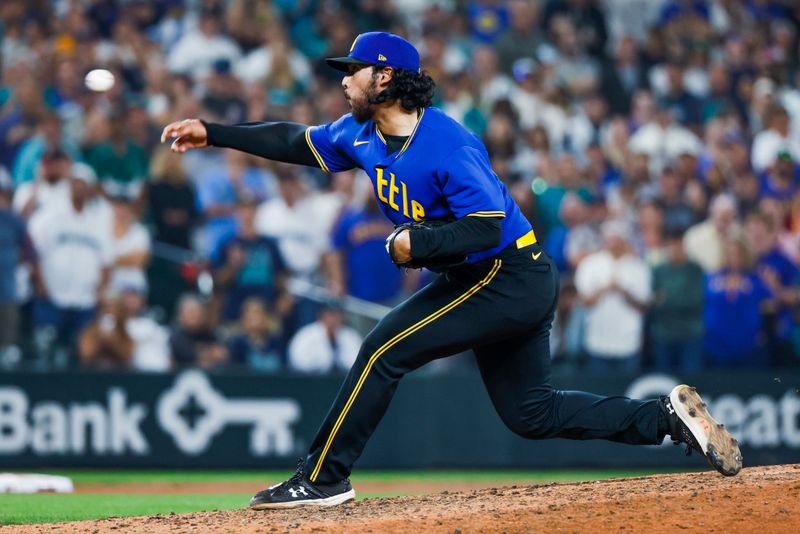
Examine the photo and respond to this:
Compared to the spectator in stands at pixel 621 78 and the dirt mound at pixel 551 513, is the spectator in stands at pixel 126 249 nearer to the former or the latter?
the dirt mound at pixel 551 513

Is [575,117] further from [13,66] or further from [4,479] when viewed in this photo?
[4,479]

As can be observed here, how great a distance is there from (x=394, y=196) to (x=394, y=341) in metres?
0.71

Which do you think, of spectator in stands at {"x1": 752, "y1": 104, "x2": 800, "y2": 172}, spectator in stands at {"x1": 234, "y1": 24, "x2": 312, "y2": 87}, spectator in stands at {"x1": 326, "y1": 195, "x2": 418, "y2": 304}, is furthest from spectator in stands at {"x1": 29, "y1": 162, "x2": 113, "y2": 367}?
spectator in stands at {"x1": 752, "y1": 104, "x2": 800, "y2": 172}

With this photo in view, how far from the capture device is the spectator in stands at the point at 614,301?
11.7 metres

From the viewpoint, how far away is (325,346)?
11547mm

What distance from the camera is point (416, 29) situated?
15984mm

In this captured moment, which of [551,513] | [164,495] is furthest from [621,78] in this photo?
[551,513]

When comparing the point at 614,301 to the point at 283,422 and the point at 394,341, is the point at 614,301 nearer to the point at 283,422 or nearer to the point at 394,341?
the point at 283,422

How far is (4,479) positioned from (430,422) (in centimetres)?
415

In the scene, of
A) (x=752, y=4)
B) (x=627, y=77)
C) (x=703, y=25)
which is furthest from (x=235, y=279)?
(x=752, y=4)

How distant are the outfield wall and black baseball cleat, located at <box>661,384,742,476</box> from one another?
550 centimetres

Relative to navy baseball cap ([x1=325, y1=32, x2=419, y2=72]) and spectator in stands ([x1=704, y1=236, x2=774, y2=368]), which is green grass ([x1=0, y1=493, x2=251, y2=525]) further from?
spectator in stands ([x1=704, y1=236, x2=774, y2=368])

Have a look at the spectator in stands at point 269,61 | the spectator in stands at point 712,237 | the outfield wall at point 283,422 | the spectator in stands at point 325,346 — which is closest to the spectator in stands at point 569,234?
the spectator in stands at point 712,237

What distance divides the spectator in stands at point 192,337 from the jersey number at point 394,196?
5.62 metres
